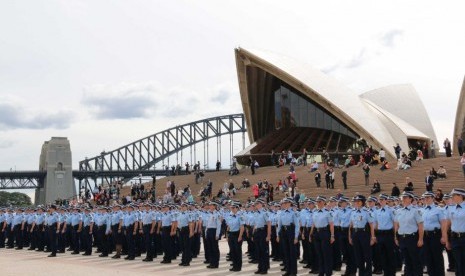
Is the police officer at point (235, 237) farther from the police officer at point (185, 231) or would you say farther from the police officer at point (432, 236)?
the police officer at point (432, 236)

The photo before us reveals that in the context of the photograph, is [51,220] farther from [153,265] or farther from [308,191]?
[308,191]

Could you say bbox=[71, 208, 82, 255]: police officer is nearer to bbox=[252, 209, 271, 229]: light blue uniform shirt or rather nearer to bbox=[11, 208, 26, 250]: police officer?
bbox=[11, 208, 26, 250]: police officer

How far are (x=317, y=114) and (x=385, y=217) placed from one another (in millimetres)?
40534

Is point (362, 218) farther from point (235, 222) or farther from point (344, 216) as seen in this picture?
point (235, 222)

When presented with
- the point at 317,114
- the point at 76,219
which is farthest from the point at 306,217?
the point at 317,114

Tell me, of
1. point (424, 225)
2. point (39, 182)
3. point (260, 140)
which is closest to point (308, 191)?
point (424, 225)

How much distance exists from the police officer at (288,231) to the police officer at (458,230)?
12.4 feet

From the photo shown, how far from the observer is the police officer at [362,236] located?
11.3m

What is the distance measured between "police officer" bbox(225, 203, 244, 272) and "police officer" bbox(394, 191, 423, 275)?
13.9 feet

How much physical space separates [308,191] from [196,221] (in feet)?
48.4

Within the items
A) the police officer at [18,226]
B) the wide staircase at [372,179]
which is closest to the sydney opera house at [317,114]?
the wide staircase at [372,179]

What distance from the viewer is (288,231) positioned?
12.9 metres

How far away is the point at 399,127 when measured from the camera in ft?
149

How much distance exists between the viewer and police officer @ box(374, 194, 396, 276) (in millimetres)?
11219
